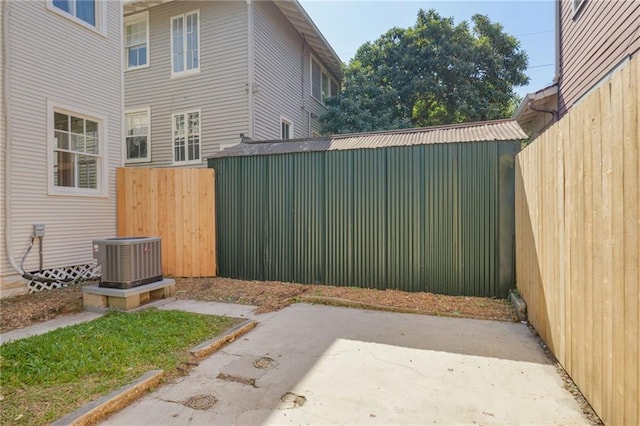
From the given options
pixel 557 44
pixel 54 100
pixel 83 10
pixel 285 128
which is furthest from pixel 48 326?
pixel 557 44

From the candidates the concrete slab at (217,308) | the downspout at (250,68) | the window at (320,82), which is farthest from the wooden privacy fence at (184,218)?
the window at (320,82)

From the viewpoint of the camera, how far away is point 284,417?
2.35 metres

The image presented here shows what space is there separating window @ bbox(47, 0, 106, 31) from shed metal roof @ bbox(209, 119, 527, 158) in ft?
11.7

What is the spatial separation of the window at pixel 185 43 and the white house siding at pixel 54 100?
2719 mm

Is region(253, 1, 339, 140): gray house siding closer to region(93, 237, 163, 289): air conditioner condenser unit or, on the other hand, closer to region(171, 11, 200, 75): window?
region(171, 11, 200, 75): window

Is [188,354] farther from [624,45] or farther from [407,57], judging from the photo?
[407,57]

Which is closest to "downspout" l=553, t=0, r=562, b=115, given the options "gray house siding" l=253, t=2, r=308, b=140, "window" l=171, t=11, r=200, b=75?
"gray house siding" l=253, t=2, r=308, b=140

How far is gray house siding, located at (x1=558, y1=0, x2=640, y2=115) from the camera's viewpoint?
14.8 feet

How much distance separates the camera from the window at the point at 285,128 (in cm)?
1102

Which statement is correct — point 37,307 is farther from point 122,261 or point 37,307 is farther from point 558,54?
point 558,54

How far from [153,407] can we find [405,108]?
14.4m

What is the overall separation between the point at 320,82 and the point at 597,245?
12893 millimetres

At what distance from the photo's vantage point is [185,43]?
10148 millimetres

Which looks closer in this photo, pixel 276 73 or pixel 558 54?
pixel 558 54
